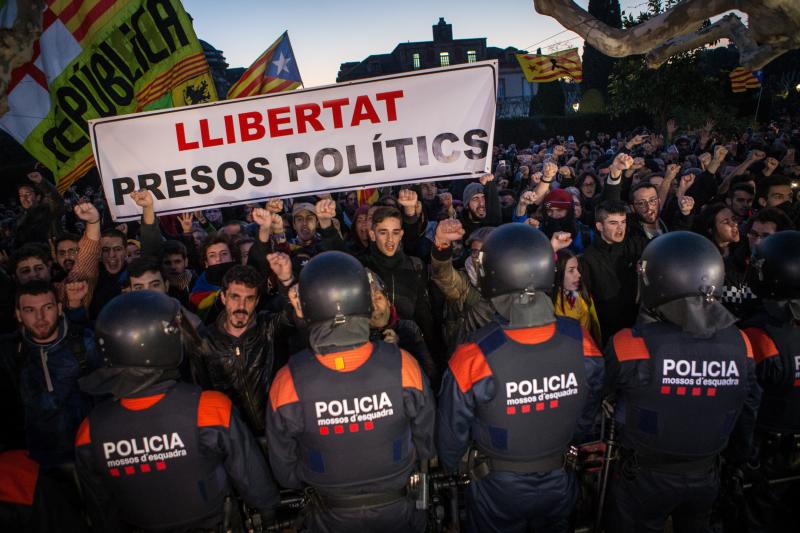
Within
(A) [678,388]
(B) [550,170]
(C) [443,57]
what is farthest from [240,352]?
(C) [443,57]

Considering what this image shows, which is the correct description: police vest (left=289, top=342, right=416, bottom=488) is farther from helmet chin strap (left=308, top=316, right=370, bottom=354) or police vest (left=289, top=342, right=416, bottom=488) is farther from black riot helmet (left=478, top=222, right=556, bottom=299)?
black riot helmet (left=478, top=222, right=556, bottom=299)

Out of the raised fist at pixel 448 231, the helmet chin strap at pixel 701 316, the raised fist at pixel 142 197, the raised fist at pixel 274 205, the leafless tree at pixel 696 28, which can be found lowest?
the helmet chin strap at pixel 701 316

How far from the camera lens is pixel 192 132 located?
15.2 feet

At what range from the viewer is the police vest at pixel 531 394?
2.73 meters

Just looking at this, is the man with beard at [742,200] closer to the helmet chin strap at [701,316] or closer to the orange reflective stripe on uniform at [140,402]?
the helmet chin strap at [701,316]

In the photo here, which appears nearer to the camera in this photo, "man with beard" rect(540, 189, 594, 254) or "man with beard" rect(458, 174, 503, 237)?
"man with beard" rect(540, 189, 594, 254)

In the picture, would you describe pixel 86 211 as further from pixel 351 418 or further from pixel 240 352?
pixel 351 418

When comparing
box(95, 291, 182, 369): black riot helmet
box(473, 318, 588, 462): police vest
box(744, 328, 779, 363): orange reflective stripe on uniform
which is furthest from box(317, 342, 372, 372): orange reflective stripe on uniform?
box(744, 328, 779, 363): orange reflective stripe on uniform

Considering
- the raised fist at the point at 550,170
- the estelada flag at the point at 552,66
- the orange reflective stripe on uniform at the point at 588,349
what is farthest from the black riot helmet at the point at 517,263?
the estelada flag at the point at 552,66

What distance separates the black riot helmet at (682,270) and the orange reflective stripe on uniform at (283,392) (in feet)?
7.25

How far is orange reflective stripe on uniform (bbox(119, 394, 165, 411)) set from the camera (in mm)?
2537

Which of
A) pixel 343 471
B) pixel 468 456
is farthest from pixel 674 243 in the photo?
pixel 343 471

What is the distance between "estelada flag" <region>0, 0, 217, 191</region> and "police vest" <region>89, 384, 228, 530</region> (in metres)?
3.30

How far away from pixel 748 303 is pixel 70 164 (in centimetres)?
660
